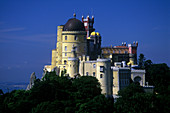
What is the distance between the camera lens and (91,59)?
101625 mm

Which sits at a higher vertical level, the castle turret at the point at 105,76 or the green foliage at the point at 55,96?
the castle turret at the point at 105,76

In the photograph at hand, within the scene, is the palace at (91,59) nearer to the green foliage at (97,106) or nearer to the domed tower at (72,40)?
the domed tower at (72,40)

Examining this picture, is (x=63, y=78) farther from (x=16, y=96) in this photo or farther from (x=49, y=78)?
(x=16, y=96)

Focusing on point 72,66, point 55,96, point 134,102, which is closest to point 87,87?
point 55,96

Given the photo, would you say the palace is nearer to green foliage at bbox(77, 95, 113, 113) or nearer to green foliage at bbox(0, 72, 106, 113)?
green foliage at bbox(0, 72, 106, 113)

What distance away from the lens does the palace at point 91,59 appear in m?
86.3

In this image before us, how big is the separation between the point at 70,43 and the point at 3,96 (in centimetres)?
2347

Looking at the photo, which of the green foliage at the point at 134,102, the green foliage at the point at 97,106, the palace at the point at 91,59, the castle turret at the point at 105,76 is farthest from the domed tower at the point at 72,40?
the green foliage at the point at 97,106

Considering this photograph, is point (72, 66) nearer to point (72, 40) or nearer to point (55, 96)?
point (72, 40)

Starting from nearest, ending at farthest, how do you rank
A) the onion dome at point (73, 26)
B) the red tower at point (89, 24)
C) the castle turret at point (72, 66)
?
the castle turret at point (72, 66) < the onion dome at point (73, 26) < the red tower at point (89, 24)

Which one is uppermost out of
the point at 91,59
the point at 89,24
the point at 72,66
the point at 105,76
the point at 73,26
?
the point at 89,24

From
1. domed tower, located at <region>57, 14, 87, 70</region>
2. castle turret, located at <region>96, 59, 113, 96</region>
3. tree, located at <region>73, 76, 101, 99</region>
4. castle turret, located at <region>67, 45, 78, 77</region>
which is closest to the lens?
tree, located at <region>73, 76, 101, 99</region>

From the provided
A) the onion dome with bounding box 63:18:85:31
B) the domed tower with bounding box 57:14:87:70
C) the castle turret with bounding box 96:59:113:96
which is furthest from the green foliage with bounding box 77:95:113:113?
the onion dome with bounding box 63:18:85:31

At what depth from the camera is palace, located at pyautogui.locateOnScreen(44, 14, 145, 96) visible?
8631 cm
